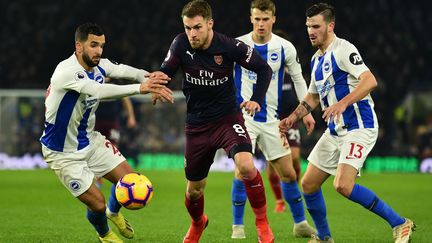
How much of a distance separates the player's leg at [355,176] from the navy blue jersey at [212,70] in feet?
2.99

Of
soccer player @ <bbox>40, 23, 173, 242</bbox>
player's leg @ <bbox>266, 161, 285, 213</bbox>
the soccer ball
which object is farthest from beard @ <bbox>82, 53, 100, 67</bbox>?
player's leg @ <bbox>266, 161, 285, 213</bbox>

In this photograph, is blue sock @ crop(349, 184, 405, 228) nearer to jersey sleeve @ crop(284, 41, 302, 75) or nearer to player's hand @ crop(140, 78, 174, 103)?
player's hand @ crop(140, 78, 174, 103)

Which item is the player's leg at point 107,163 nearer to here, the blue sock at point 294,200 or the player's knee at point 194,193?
the player's knee at point 194,193

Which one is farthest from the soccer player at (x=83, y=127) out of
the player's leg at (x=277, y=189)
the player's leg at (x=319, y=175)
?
the player's leg at (x=277, y=189)

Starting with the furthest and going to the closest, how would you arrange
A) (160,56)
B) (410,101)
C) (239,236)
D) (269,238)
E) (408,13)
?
(408,13)
(160,56)
(410,101)
(239,236)
(269,238)

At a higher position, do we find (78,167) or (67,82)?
(67,82)

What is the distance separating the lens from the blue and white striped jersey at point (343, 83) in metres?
7.37

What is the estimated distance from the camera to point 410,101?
21.2 meters

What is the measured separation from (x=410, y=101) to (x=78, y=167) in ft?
49.2

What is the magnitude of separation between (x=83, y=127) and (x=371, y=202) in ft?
8.91

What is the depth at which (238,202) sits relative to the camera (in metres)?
8.64

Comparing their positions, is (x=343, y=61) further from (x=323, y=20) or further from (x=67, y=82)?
(x=67, y=82)

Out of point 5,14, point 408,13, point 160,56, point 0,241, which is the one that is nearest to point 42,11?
point 5,14

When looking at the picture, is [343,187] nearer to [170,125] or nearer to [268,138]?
[268,138]
